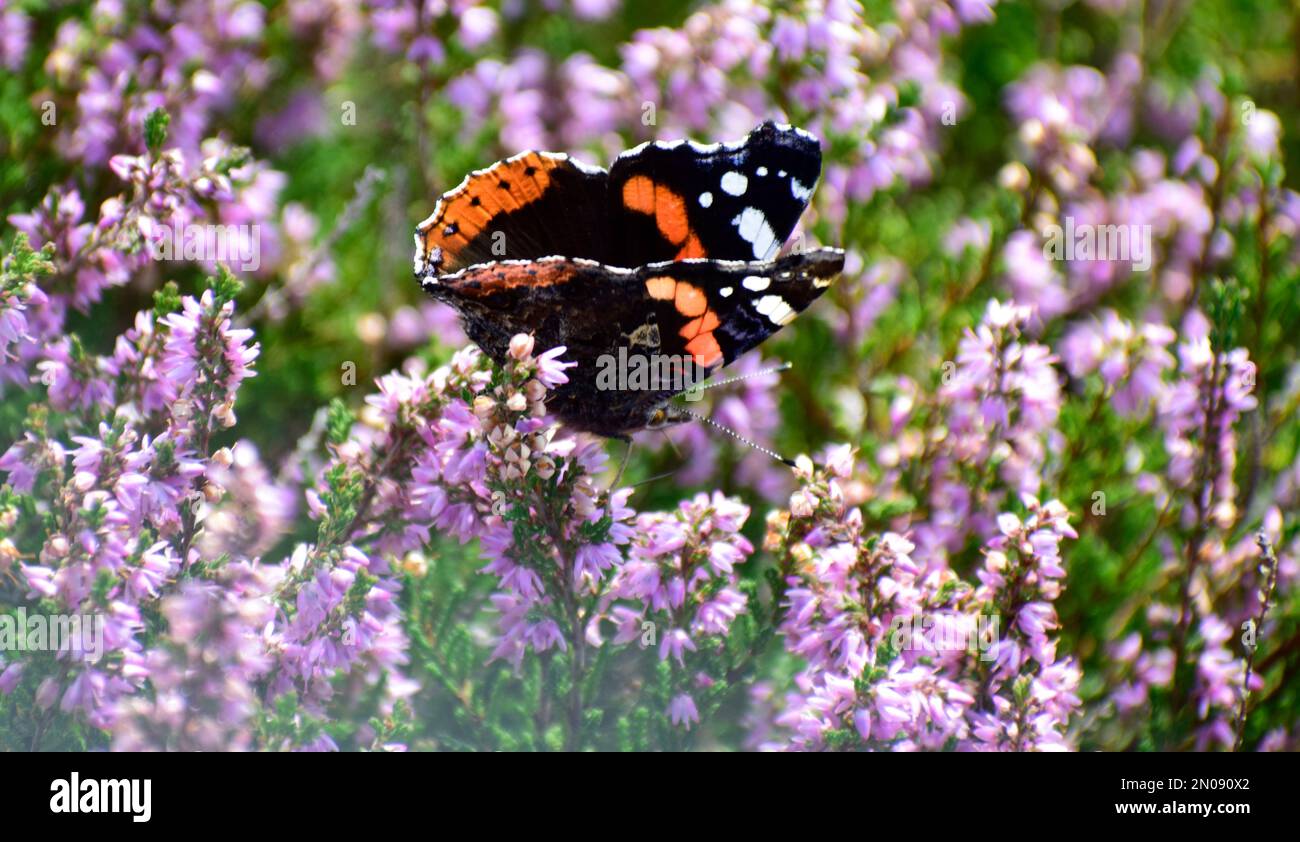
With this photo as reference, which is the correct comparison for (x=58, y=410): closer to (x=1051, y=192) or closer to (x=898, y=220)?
(x=898, y=220)

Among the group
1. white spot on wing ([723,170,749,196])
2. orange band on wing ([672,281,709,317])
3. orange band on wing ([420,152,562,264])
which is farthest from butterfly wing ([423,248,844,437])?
white spot on wing ([723,170,749,196])

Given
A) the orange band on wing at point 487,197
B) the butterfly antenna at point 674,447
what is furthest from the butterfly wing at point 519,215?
the butterfly antenna at point 674,447

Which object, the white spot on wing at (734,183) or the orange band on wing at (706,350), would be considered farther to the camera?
the white spot on wing at (734,183)

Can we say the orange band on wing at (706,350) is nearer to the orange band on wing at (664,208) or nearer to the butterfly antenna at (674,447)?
the orange band on wing at (664,208)

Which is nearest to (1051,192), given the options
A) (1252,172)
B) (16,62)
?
(1252,172)

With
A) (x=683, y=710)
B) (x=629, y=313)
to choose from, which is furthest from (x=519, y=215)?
(x=683, y=710)

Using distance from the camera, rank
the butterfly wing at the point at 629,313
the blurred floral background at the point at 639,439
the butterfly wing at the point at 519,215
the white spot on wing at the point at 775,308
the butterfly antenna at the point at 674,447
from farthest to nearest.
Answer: the butterfly antenna at the point at 674,447
the butterfly wing at the point at 519,215
the white spot on wing at the point at 775,308
the butterfly wing at the point at 629,313
the blurred floral background at the point at 639,439

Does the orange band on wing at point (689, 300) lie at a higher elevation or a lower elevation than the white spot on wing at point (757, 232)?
lower
